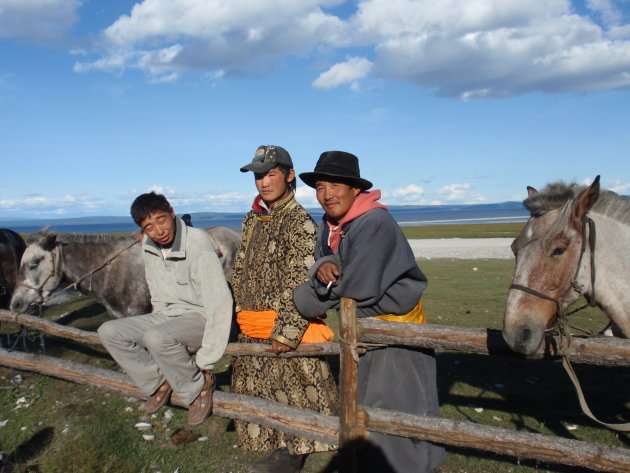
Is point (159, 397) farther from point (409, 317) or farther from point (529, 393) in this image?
point (529, 393)

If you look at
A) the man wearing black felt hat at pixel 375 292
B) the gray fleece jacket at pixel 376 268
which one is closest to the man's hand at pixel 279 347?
the man wearing black felt hat at pixel 375 292

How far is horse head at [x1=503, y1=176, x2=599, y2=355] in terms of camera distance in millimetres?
3182

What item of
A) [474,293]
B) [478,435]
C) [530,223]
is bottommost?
Result: [474,293]

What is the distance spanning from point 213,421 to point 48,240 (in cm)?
392

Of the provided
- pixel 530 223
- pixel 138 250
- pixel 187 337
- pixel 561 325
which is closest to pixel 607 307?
pixel 561 325

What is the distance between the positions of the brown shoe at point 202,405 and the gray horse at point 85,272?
3467 millimetres

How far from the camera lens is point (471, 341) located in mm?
3441

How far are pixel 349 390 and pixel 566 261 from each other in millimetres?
1837

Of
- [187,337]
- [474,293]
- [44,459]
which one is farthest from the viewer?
[474,293]

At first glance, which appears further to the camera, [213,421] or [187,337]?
[213,421]

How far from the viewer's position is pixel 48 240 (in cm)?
711

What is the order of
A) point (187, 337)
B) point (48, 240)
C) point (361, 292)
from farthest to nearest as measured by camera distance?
1. point (48, 240)
2. point (187, 337)
3. point (361, 292)

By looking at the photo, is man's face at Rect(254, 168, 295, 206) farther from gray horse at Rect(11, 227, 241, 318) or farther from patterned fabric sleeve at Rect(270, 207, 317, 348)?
gray horse at Rect(11, 227, 241, 318)

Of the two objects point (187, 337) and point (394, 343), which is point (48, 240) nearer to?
point (187, 337)
